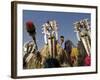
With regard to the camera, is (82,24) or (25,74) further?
(82,24)

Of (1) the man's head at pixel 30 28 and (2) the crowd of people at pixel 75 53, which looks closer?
(1) the man's head at pixel 30 28

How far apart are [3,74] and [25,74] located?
6.7 inches

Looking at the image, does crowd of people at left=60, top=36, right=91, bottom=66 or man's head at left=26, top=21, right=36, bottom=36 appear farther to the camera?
crowd of people at left=60, top=36, right=91, bottom=66

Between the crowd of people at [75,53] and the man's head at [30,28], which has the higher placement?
the man's head at [30,28]

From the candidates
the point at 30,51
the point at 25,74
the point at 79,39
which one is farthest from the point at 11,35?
the point at 79,39

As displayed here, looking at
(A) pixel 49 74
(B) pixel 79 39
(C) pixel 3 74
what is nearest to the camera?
(C) pixel 3 74

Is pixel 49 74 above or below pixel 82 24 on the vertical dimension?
below

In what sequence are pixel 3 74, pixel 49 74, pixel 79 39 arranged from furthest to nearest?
pixel 79 39, pixel 49 74, pixel 3 74

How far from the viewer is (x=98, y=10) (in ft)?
7.56

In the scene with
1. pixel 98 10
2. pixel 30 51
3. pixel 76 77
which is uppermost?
pixel 98 10

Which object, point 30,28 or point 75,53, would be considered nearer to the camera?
point 30,28

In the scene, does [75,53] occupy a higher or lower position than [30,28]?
lower

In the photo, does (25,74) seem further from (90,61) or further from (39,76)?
(90,61)

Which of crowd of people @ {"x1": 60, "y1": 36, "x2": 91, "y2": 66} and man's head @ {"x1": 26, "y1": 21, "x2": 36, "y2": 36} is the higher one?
man's head @ {"x1": 26, "y1": 21, "x2": 36, "y2": 36}
